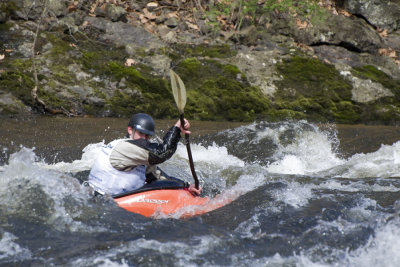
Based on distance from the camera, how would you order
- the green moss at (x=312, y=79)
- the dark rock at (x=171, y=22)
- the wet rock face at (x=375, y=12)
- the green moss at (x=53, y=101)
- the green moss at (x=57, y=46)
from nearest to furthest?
the green moss at (x=53, y=101) → the green moss at (x=57, y=46) → the green moss at (x=312, y=79) → the dark rock at (x=171, y=22) → the wet rock face at (x=375, y=12)

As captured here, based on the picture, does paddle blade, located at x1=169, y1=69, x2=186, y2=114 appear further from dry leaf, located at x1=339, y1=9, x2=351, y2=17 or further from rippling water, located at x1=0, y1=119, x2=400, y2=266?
dry leaf, located at x1=339, y1=9, x2=351, y2=17

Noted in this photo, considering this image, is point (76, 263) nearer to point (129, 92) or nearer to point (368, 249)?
point (368, 249)

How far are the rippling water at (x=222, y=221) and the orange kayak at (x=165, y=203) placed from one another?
11 cm

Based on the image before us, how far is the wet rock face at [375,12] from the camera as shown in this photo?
1628 centimetres

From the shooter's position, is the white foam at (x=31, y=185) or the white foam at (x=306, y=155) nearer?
the white foam at (x=31, y=185)

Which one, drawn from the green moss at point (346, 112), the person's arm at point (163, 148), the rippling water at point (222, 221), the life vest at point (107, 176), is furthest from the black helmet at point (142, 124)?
the green moss at point (346, 112)

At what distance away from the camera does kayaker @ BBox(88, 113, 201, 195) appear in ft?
16.7

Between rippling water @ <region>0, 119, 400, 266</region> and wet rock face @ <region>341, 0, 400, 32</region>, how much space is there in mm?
9659

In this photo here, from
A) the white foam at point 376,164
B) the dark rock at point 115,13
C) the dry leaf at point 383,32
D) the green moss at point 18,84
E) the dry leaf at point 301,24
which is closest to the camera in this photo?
the white foam at point 376,164

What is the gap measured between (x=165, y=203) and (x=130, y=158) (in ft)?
2.03

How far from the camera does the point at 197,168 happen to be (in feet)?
25.9

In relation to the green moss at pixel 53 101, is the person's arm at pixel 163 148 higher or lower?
higher

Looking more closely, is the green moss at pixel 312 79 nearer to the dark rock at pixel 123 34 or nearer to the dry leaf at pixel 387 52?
the dry leaf at pixel 387 52

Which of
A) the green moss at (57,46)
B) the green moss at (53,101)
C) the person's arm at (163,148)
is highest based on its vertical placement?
the person's arm at (163,148)
